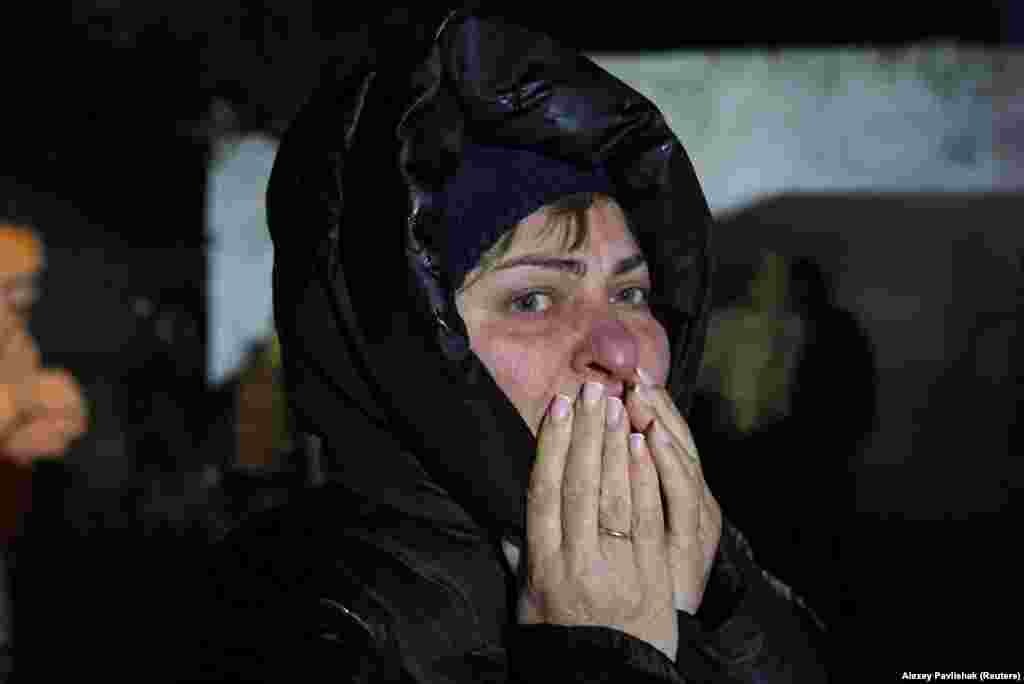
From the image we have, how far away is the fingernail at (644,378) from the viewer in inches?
71.8

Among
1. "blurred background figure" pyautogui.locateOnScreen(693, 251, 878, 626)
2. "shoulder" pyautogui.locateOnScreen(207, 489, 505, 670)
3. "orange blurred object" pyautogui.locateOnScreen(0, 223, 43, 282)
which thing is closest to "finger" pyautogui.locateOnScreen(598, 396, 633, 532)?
"shoulder" pyautogui.locateOnScreen(207, 489, 505, 670)

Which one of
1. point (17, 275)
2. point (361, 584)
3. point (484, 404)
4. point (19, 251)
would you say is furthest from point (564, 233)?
point (19, 251)

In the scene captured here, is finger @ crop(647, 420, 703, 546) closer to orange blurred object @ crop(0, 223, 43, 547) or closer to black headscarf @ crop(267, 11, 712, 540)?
black headscarf @ crop(267, 11, 712, 540)

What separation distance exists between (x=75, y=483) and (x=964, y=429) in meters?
5.45

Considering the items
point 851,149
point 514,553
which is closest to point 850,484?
point 851,149

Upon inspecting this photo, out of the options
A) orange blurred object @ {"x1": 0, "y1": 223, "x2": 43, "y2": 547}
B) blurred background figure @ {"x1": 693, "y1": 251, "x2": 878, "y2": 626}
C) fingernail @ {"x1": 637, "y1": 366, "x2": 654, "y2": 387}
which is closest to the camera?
fingernail @ {"x1": 637, "y1": 366, "x2": 654, "y2": 387}

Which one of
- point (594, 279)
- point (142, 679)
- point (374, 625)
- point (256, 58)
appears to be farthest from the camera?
point (256, 58)

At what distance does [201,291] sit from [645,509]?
21.6 ft

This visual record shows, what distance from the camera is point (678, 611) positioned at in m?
1.75

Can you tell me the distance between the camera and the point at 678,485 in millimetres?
1718

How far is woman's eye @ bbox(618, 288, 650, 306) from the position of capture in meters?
1.99

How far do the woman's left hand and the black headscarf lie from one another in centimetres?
18

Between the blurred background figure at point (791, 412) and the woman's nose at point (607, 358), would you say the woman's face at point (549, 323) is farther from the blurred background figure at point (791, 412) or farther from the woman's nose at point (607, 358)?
the blurred background figure at point (791, 412)

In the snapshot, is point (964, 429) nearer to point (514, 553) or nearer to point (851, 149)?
point (851, 149)
